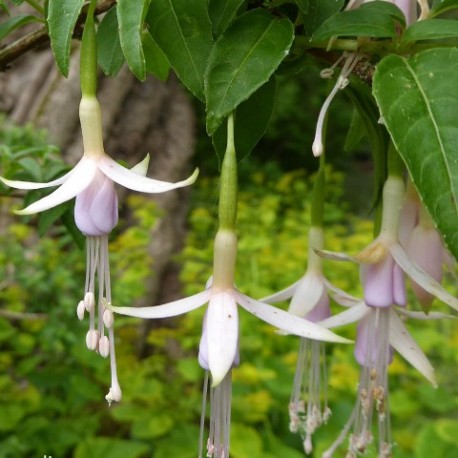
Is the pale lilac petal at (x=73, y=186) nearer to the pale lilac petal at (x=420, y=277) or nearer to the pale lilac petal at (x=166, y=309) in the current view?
the pale lilac petal at (x=166, y=309)

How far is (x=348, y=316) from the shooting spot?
21.0 inches

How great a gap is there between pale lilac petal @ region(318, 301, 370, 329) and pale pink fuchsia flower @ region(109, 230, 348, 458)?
0.07m

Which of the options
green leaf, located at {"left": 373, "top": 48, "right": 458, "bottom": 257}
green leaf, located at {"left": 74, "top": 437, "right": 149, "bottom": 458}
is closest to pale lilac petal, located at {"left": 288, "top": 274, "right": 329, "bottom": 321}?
green leaf, located at {"left": 373, "top": 48, "right": 458, "bottom": 257}

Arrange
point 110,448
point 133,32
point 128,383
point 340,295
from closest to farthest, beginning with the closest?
point 133,32
point 340,295
point 110,448
point 128,383

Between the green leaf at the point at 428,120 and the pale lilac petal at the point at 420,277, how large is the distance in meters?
0.12

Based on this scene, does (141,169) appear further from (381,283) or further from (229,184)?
(381,283)

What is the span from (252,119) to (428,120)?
A: 0.15 m

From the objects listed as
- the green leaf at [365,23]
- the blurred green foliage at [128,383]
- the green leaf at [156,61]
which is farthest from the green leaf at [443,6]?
the blurred green foliage at [128,383]

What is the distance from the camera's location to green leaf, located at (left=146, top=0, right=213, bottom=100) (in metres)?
0.43

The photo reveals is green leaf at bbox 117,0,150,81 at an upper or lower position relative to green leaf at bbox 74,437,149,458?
upper

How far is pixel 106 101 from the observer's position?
2.17 m

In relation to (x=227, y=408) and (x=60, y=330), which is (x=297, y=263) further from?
(x=227, y=408)

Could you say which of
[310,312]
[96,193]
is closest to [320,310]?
[310,312]

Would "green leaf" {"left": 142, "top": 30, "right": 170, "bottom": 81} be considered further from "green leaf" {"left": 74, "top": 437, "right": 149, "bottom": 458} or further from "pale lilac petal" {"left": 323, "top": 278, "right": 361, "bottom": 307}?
"green leaf" {"left": 74, "top": 437, "right": 149, "bottom": 458}
